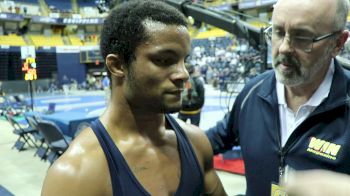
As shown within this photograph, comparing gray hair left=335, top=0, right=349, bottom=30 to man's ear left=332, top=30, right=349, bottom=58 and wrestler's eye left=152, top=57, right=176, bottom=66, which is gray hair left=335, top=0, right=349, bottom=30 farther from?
wrestler's eye left=152, top=57, right=176, bottom=66

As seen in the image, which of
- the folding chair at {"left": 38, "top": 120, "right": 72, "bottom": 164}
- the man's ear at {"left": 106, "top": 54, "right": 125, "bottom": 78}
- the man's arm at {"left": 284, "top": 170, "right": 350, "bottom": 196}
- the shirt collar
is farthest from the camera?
the folding chair at {"left": 38, "top": 120, "right": 72, "bottom": 164}

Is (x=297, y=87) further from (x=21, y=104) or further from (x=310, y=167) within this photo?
(x=21, y=104)

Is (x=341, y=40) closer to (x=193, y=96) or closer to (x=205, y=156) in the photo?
(x=205, y=156)

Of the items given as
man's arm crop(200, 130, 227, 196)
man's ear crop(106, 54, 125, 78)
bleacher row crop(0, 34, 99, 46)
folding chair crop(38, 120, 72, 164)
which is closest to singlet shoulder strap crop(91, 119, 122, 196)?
man's ear crop(106, 54, 125, 78)

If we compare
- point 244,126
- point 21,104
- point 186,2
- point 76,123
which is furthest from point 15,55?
point 244,126

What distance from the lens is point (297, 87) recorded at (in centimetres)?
175

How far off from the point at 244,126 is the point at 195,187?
1.97ft

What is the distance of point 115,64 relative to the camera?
137 cm

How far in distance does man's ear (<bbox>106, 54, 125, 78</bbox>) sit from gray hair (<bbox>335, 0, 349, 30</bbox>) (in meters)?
0.99

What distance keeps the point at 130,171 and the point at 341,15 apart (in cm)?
A: 117

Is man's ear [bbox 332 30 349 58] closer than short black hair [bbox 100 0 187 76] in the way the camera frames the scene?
No

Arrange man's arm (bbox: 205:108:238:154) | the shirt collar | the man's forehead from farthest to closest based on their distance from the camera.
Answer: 1. man's arm (bbox: 205:108:238:154)
2. the shirt collar
3. the man's forehead

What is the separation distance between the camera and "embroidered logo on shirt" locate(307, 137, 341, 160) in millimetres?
1589

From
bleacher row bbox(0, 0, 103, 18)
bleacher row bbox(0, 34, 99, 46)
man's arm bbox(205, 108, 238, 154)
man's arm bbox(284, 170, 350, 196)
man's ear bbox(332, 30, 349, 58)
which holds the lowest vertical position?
man's arm bbox(205, 108, 238, 154)
